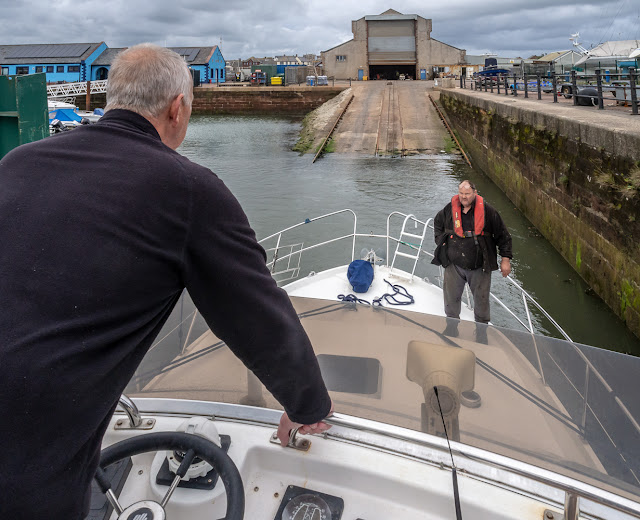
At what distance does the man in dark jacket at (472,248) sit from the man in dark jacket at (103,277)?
15.1 feet

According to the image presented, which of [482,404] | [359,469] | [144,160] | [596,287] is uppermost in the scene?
[144,160]

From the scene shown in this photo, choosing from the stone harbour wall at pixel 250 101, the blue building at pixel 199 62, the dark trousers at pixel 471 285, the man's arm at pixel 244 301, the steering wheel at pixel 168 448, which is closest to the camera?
the man's arm at pixel 244 301

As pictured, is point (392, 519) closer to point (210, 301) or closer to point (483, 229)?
point (210, 301)

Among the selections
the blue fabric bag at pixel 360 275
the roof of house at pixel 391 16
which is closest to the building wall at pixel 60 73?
the roof of house at pixel 391 16

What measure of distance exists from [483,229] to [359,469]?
14.2 feet

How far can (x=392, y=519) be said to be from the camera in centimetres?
170

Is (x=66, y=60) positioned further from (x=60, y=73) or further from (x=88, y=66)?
(x=88, y=66)

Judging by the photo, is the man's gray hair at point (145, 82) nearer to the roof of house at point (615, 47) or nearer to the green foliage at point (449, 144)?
the green foliage at point (449, 144)

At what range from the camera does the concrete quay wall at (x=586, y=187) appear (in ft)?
23.3

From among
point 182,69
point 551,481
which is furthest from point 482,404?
point 182,69

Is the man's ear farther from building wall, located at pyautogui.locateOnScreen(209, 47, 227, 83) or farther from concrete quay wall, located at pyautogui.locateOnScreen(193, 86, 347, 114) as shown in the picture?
building wall, located at pyautogui.locateOnScreen(209, 47, 227, 83)

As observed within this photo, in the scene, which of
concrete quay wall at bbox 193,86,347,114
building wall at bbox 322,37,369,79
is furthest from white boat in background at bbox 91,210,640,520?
building wall at bbox 322,37,369,79

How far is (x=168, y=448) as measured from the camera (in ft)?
5.36

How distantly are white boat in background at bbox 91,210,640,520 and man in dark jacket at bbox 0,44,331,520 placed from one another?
0.50 meters
